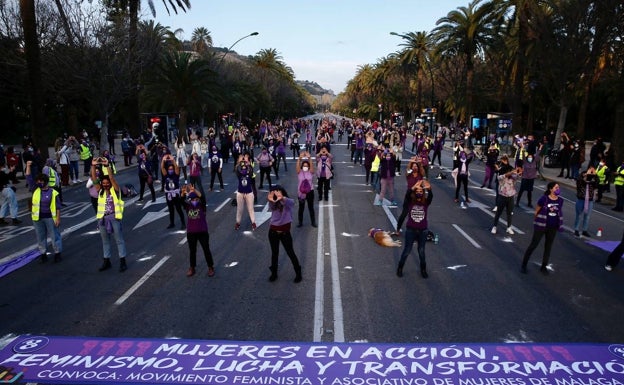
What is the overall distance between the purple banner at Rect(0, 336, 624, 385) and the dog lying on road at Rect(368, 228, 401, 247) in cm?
440

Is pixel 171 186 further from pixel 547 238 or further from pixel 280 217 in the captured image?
pixel 547 238

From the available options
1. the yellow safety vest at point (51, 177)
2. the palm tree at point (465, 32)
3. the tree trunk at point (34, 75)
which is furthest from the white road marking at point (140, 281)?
the palm tree at point (465, 32)

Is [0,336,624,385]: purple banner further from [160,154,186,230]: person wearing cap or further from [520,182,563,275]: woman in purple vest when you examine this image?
[160,154,186,230]: person wearing cap

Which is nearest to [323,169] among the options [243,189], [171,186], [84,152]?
[243,189]

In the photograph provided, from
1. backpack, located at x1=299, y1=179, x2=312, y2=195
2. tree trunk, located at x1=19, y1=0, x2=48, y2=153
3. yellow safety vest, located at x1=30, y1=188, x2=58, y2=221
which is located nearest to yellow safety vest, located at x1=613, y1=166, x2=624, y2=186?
backpack, located at x1=299, y1=179, x2=312, y2=195

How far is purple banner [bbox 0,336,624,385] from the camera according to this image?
499cm

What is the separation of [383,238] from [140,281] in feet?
16.8

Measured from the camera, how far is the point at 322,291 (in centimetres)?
735

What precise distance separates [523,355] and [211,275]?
16.4 ft

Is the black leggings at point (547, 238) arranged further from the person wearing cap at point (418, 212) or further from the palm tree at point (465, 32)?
the palm tree at point (465, 32)

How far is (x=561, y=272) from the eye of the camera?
8.37 metres

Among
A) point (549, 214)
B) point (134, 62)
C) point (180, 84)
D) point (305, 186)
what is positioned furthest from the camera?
point (180, 84)

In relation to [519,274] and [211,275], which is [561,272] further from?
[211,275]

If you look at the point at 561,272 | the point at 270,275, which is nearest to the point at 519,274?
the point at 561,272
